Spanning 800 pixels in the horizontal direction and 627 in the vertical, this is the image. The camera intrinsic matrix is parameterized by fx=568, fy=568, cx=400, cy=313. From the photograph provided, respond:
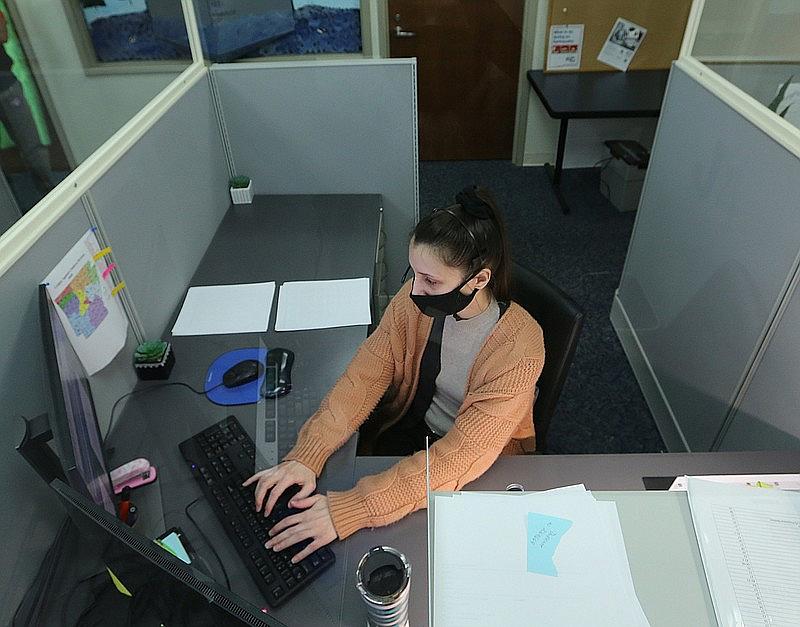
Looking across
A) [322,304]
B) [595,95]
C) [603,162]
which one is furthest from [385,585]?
[603,162]

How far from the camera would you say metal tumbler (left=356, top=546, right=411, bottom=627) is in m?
0.71

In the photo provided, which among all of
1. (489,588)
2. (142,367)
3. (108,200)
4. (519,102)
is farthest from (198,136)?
(519,102)

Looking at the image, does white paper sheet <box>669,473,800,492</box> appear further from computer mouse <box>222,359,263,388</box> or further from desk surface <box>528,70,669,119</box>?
desk surface <box>528,70,669,119</box>

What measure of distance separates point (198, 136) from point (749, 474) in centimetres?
168

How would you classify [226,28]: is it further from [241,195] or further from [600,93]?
[600,93]

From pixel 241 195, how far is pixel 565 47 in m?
2.33

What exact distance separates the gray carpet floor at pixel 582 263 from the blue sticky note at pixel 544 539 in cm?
71

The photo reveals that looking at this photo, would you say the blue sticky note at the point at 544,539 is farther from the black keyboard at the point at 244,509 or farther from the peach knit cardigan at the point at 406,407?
the black keyboard at the point at 244,509

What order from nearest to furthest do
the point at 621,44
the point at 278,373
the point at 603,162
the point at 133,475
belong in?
the point at 133,475
the point at 278,373
the point at 621,44
the point at 603,162

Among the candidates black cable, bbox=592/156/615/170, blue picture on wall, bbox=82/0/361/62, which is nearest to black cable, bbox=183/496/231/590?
blue picture on wall, bbox=82/0/361/62

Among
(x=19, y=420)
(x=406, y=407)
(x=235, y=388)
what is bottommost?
(x=406, y=407)

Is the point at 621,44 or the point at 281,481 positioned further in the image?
the point at 621,44

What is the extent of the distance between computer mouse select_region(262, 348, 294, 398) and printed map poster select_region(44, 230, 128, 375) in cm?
32

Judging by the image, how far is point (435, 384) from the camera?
130 centimetres
